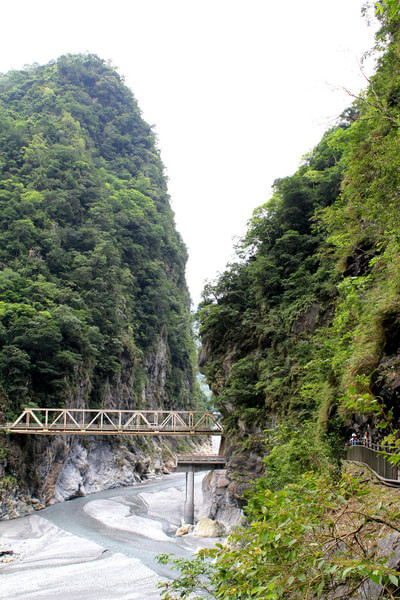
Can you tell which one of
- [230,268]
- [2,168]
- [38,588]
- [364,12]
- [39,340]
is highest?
[2,168]

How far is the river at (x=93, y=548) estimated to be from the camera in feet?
44.3

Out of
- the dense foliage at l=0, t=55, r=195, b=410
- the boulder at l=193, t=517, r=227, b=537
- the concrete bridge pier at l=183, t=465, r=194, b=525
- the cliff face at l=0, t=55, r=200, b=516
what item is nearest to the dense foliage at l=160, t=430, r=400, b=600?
the boulder at l=193, t=517, r=227, b=537

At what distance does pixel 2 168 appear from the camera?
4069 centimetres

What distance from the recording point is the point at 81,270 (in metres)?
36.5

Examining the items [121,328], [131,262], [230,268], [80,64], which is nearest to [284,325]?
[230,268]

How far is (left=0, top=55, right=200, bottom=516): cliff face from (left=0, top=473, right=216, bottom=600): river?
10.5ft

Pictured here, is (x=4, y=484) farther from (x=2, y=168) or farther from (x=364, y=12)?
(x=2, y=168)

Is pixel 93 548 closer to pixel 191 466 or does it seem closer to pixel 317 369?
pixel 191 466

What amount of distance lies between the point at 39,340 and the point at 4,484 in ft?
27.9

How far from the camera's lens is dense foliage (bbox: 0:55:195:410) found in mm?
28484

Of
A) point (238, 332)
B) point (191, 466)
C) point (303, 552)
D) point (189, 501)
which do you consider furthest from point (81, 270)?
point (303, 552)

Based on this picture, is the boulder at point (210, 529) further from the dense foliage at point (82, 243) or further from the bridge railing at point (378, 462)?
the bridge railing at point (378, 462)

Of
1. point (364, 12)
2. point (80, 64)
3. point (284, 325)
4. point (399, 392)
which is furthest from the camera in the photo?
point (80, 64)

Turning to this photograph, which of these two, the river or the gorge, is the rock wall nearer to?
the gorge
